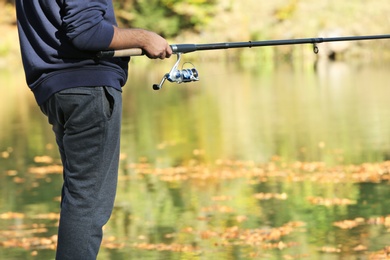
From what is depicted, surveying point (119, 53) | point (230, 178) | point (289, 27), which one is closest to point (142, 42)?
point (119, 53)

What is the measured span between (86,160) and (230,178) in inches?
217

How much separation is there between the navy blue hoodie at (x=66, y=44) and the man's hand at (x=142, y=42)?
0.19 ft

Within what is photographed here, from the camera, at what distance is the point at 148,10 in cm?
3694

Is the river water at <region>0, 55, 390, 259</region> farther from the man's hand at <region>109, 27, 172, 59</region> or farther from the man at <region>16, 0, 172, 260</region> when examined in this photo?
the man's hand at <region>109, 27, 172, 59</region>

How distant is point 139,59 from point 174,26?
313 cm

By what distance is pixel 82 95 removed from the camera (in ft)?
13.9

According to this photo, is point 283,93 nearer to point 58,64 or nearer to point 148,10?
point 58,64

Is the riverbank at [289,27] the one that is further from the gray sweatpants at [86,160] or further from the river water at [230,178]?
the gray sweatpants at [86,160]

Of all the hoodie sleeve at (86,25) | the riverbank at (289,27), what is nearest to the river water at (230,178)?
the hoodie sleeve at (86,25)

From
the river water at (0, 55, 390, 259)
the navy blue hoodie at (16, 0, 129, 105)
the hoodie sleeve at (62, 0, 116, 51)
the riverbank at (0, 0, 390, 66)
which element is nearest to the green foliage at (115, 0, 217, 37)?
the riverbank at (0, 0, 390, 66)

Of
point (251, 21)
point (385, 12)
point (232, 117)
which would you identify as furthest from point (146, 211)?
point (251, 21)

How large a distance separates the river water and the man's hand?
231cm

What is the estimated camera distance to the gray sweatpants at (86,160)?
14.0 ft

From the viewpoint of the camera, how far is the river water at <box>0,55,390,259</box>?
22.2 feet
